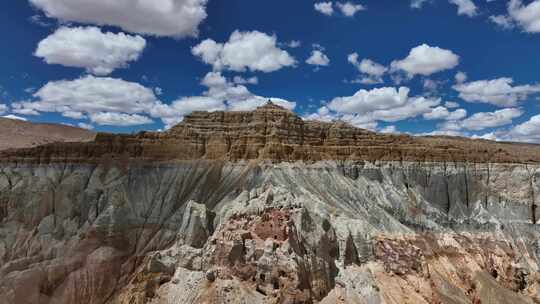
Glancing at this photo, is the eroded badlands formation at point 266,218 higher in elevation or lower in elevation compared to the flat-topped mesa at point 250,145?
lower

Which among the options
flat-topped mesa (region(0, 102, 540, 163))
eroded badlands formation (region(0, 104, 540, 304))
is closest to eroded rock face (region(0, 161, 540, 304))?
eroded badlands formation (region(0, 104, 540, 304))

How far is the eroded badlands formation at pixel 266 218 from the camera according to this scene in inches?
1261

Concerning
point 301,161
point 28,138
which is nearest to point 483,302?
point 301,161

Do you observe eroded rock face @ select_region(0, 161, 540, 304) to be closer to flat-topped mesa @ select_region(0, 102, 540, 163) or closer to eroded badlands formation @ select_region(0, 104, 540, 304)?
eroded badlands formation @ select_region(0, 104, 540, 304)

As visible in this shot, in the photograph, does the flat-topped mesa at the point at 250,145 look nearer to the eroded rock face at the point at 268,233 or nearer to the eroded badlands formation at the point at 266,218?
the eroded badlands formation at the point at 266,218

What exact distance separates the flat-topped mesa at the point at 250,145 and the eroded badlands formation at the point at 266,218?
0.17 m

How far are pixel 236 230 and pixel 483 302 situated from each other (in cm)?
2380

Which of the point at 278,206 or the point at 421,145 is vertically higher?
the point at 421,145

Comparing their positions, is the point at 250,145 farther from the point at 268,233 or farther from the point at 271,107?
the point at 268,233

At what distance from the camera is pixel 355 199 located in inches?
1800

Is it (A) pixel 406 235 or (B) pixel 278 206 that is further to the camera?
(A) pixel 406 235

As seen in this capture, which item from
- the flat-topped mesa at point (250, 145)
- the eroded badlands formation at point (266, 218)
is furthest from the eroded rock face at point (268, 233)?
the flat-topped mesa at point (250, 145)

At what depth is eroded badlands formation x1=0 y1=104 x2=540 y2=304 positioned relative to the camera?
3203 centimetres

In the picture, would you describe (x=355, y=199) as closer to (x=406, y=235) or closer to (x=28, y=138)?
(x=406, y=235)
